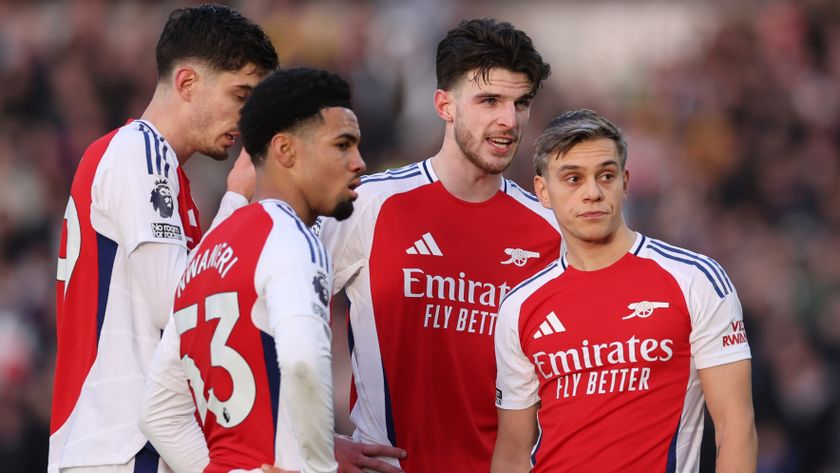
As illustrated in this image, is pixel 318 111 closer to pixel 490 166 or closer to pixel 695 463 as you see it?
pixel 490 166

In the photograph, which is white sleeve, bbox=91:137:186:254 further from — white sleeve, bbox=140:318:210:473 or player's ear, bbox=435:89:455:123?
player's ear, bbox=435:89:455:123

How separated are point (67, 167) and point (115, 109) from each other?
82cm

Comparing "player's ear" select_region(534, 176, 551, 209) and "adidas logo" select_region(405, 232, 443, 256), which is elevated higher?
"player's ear" select_region(534, 176, 551, 209)

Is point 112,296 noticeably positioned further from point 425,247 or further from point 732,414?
point 732,414

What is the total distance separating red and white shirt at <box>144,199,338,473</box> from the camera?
4008mm

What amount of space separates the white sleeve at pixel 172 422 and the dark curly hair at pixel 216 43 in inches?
52.3

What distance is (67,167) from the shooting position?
13.9 m

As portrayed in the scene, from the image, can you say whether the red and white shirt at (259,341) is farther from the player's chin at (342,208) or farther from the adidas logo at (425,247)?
the adidas logo at (425,247)

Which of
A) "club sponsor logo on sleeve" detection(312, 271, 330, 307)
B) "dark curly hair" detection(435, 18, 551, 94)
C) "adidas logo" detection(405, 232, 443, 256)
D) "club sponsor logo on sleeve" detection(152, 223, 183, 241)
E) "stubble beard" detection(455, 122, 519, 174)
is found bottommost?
"club sponsor logo on sleeve" detection(312, 271, 330, 307)

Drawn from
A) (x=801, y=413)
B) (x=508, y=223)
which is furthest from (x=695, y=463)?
(x=801, y=413)

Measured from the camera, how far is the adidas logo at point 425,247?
5848mm

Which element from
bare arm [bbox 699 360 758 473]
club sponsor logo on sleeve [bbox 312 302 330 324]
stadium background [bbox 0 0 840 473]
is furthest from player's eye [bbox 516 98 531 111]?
stadium background [bbox 0 0 840 473]

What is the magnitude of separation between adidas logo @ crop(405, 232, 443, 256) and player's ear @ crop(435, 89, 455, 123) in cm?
59


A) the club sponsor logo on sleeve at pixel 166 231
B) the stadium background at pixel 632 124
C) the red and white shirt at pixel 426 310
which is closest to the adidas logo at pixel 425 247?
the red and white shirt at pixel 426 310
